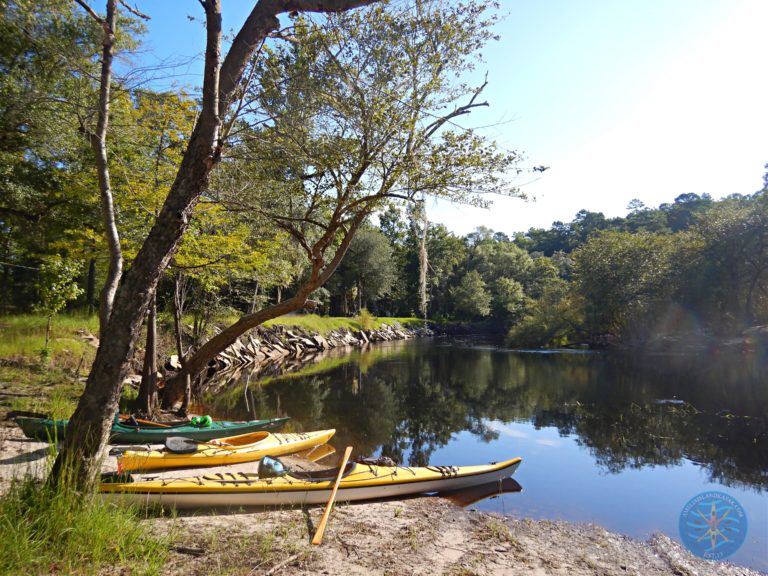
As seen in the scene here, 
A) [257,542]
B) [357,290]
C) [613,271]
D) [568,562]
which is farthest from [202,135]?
[357,290]

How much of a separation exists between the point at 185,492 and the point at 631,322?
116 ft

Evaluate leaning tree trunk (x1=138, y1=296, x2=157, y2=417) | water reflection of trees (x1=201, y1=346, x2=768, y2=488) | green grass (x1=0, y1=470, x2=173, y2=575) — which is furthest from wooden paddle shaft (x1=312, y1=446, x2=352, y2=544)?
leaning tree trunk (x1=138, y1=296, x2=157, y2=417)

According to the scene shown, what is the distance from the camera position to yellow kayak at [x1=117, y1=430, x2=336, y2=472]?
6204 mm

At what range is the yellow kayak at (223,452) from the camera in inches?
244

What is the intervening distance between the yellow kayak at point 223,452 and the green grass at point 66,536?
2022 mm

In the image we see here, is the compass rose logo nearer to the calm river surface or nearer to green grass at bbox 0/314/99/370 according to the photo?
the calm river surface

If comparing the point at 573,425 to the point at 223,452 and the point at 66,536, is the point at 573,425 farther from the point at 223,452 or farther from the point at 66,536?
the point at 66,536

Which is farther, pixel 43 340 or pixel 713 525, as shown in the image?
pixel 43 340

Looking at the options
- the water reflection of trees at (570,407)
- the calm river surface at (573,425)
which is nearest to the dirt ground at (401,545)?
the calm river surface at (573,425)

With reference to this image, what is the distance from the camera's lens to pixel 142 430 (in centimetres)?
781

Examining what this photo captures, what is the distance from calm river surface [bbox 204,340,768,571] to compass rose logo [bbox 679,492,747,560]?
0.43ft

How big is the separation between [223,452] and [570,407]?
11.0 m

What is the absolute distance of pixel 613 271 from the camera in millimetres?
32875

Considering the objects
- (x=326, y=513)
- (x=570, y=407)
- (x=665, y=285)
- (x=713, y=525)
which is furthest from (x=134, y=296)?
(x=665, y=285)
